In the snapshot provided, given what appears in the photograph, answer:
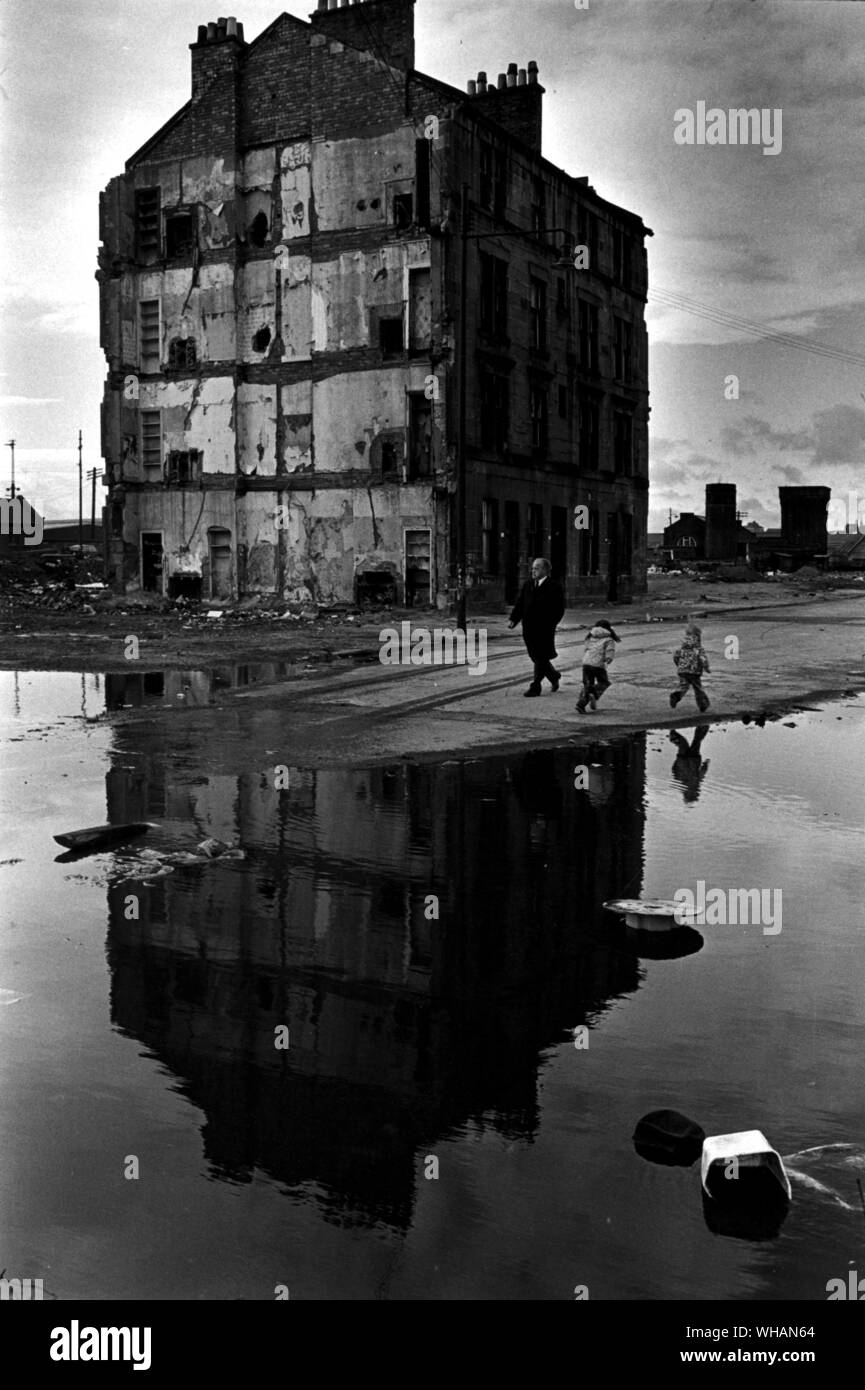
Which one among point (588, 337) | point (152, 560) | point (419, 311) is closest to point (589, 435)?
point (588, 337)

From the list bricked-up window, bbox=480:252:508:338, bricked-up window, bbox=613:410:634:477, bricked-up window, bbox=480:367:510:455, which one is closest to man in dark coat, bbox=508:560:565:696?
bricked-up window, bbox=480:367:510:455

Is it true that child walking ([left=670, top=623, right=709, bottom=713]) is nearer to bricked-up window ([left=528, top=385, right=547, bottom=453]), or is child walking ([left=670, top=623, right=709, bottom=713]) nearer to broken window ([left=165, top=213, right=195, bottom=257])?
bricked-up window ([left=528, top=385, right=547, bottom=453])

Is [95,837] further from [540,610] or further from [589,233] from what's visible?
[589,233]

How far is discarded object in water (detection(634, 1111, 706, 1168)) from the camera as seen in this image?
4.02 m

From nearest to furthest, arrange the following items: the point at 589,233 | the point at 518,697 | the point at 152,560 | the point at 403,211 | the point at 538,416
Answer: the point at 518,697 < the point at 403,211 < the point at 152,560 < the point at 538,416 < the point at 589,233

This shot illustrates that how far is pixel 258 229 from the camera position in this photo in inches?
→ 1421

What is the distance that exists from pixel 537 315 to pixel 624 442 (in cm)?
888

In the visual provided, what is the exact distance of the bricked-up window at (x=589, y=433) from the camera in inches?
1672

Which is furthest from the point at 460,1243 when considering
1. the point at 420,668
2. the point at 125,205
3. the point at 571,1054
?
the point at 125,205

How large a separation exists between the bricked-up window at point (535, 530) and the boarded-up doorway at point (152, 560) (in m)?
11.2

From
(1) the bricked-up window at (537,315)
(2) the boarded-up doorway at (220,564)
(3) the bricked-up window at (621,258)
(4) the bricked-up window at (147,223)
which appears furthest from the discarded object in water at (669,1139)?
(3) the bricked-up window at (621,258)

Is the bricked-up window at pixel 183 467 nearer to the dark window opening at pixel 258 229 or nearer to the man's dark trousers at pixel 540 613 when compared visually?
the dark window opening at pixel 258 229

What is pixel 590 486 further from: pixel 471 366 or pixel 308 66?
pixel 308 66

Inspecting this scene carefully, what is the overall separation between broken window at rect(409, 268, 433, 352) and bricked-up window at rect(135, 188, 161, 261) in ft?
29.2
